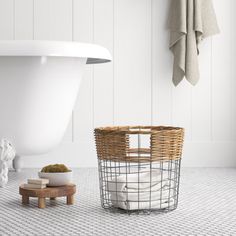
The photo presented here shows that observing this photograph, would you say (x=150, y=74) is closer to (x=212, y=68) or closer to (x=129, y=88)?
(x=129, y=88)

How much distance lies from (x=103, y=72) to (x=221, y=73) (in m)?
0.76

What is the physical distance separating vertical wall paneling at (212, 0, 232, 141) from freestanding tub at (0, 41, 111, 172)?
105cm

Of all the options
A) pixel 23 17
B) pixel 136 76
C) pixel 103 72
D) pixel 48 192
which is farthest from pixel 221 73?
pixel 48 192

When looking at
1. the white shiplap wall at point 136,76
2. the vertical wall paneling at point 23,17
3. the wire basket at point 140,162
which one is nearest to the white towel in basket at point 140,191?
the wire basket at point 140,162

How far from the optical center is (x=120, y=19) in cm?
350

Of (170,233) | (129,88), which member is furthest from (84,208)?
(129,88)

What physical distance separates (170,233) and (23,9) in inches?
84.3

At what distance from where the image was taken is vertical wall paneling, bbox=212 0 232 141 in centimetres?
355

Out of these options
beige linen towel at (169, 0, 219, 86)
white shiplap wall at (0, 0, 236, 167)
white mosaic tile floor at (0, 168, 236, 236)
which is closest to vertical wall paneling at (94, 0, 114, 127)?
white shiplap wall at (0, 0, 236, 167)

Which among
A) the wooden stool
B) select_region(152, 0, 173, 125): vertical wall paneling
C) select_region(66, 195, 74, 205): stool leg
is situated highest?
select_region(152, 0, 173, 125): vertical wall paneling

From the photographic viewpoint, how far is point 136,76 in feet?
11.5

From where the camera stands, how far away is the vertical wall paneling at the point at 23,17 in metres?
3.45

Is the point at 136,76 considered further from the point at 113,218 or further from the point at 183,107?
the point at 113,218

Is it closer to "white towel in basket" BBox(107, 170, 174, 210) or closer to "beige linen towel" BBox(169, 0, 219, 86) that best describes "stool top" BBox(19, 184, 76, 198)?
"white towel in basket" BBox(107, 170, 174, 210)
